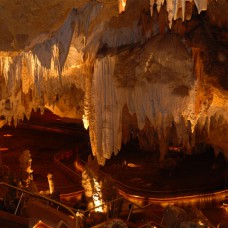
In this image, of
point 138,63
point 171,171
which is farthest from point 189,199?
point 138,63

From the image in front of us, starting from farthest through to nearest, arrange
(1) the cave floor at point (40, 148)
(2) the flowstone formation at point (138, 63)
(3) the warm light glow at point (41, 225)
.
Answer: (1) the cave floor at point (40, 148) → (2) the flowstone formation at point (138, 63) → (3) the warm light glow at point (41, 225)

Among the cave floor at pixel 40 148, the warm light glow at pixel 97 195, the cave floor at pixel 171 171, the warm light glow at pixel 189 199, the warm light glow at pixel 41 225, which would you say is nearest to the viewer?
the warm light glow at pixel 41 225

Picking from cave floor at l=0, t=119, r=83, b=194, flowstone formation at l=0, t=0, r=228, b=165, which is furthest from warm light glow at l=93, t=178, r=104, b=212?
cave floor at l=0, t=119, r=83, b=194

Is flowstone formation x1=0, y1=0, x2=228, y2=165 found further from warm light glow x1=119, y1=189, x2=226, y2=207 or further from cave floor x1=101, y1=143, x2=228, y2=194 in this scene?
cave floor x1=101, y1=143, x2=228, y2=194

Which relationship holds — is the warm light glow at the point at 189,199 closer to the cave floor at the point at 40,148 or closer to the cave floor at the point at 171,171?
the cave floor at the point at 171,171

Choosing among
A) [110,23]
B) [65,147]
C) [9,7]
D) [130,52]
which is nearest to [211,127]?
[130,52]

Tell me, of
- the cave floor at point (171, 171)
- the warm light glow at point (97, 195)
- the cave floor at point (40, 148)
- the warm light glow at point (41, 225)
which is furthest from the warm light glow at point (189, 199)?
the warm light glow at point (41, 225)

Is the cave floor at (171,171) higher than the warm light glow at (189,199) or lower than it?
higher

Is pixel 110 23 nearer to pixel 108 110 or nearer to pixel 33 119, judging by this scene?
pixel 108 110

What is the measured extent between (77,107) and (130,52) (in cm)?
386

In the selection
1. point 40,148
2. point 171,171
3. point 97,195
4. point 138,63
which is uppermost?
point 138,63

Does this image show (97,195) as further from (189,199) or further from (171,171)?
(171,171)

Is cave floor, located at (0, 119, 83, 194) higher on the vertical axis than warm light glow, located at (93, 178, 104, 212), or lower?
lower

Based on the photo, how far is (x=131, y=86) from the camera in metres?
5.71
